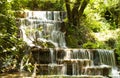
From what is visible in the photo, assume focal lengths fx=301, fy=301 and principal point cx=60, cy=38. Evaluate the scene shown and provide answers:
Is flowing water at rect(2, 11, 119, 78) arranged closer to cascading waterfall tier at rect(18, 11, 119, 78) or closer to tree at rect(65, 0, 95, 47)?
cascading waterfall tier at rect(18, 11, 119, 78)

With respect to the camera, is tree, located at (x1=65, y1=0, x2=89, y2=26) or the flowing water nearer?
the flowing water

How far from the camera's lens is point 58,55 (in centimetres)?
1267

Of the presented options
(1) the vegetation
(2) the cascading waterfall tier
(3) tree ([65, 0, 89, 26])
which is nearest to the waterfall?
(2) the cascading waterfall tier

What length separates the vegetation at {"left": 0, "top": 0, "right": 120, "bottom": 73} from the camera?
10.2m

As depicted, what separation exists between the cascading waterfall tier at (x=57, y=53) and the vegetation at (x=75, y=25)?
65cm

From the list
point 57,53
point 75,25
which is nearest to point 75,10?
point 75,25

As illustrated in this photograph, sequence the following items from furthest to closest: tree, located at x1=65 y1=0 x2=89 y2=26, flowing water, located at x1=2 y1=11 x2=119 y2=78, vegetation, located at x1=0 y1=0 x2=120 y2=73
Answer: tree, located at x1=65 y1=0 x2=89 y2=26, flowing water, located at x1=2 y1=11 x2=119 y2=78, vegetation, located at x1=0 y1=0 x2=120 y2=73

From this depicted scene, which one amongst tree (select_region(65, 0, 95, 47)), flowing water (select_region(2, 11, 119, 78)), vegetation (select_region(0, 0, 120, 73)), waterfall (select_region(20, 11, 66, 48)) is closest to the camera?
vegetation (select_region(0, 0, 120, 73))

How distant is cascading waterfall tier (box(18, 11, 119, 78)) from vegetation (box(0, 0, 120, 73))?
647mm

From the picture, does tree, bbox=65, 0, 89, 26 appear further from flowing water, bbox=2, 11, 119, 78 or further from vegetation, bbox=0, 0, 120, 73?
flowing water, bbox=2, 11, 119, 78

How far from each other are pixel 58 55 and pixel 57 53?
0.10m

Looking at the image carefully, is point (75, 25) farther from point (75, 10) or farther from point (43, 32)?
Result: point (43, 32)

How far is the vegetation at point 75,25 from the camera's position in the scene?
10.2 meters

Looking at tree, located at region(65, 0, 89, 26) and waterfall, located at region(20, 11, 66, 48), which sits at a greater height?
tree, located at region(65, 0, 89, 26)
